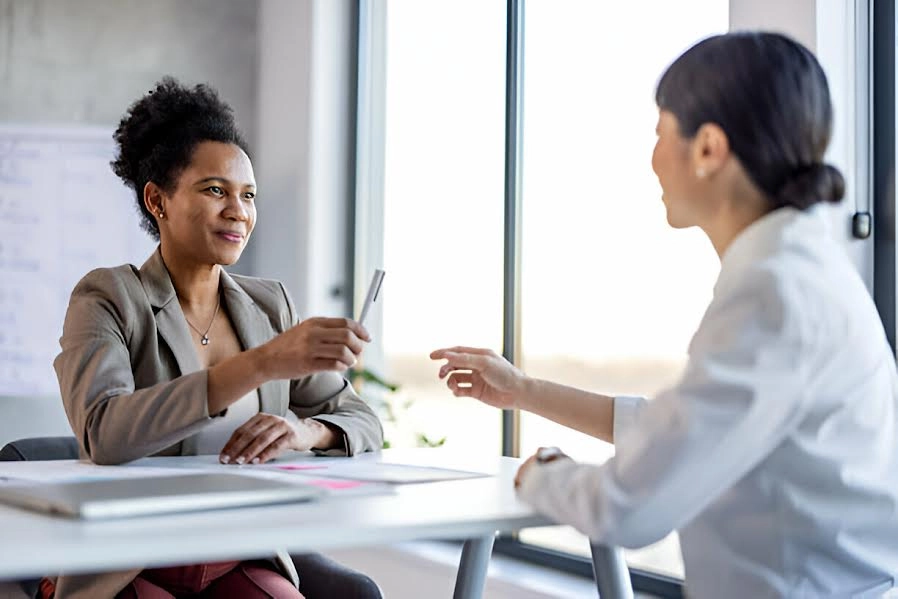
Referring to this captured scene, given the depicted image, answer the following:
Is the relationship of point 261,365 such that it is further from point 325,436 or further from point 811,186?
point 811,186

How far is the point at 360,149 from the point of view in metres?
4.49

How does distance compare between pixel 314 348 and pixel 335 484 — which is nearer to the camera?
pixel 335 484

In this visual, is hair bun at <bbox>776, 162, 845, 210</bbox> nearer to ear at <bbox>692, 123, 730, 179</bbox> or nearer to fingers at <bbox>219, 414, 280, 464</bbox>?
ear at <bbox>692, 123, 730, 179</bbox>

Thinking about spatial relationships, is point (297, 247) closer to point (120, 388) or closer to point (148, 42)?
point (148, 42)

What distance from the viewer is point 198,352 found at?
80.4 inches

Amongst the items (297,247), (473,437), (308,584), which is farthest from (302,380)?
(297,247)

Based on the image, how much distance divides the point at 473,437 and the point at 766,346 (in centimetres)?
280

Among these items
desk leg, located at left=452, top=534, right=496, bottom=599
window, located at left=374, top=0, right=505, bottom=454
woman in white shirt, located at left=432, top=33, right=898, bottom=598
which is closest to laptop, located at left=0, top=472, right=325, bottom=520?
woman in white shirt, located at left=432, top=33, right=898, bottom=598

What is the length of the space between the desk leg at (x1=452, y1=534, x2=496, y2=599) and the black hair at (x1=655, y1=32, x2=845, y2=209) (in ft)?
3.17

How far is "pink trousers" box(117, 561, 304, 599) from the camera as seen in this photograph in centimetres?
172

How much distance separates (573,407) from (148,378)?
2.65ft

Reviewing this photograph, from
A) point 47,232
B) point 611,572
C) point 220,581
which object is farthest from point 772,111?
point 47,232

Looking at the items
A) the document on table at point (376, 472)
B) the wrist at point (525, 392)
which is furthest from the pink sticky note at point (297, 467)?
the wrist at point (525, 392)

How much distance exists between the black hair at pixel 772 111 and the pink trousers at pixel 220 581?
107 centimetres
